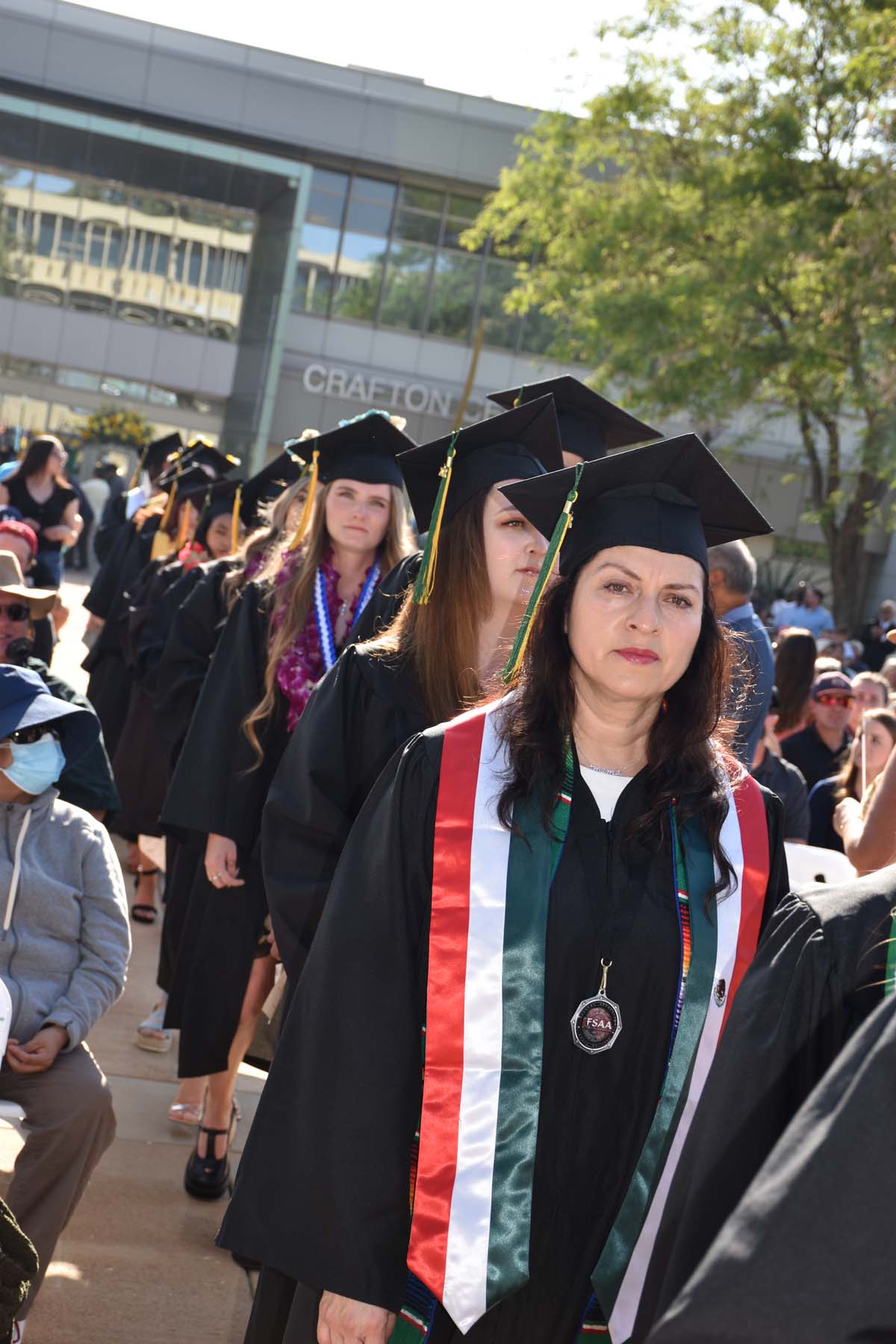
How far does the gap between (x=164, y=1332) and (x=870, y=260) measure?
47.7 ft

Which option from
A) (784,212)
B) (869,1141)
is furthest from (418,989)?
(784,212)

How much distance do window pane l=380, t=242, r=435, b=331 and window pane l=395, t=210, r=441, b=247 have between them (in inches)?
6.8

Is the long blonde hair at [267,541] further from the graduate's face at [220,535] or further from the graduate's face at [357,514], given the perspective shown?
the graduate's face at [220,535]

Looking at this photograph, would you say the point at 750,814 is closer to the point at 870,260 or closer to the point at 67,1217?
the point at 67,1217

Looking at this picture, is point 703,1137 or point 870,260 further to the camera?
point 870,260

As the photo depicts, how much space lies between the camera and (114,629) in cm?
845

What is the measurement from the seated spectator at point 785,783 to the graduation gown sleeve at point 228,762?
6.84 ft

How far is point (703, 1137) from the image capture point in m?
1.65

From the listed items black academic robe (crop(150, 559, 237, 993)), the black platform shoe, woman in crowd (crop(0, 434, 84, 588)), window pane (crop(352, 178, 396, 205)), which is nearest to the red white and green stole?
the black platform shoe

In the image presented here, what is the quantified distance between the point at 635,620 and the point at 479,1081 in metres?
0.81

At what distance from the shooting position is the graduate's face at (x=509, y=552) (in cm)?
348

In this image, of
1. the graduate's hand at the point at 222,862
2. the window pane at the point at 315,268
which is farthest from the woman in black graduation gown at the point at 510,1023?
the window pane at the point at 315,268

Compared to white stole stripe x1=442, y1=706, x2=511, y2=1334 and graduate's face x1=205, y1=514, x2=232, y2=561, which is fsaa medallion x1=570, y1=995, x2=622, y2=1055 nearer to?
white stole stripe x1=442, y1=706, x2=511, y2=1334

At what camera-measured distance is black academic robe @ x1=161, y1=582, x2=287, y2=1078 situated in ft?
14.4
